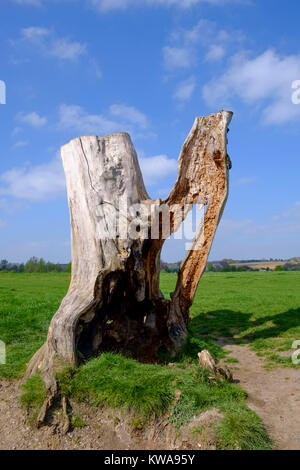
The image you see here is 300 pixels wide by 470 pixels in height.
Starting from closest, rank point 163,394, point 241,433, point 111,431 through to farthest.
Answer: point 241,433 < point 111,431 < point 163,394

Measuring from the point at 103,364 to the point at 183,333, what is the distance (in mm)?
2810

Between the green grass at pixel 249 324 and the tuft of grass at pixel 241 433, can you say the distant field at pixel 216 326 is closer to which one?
the green grass at pixel 249 324

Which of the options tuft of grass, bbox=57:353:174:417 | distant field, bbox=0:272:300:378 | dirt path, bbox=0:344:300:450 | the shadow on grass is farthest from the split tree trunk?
distant field, bbox=0:272:300:378

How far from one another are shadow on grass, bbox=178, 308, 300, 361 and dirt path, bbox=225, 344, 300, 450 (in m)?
0.98

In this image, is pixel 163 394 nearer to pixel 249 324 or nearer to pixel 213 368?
pixel 213 368

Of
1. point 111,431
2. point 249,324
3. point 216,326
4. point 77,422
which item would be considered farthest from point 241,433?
point 249,324

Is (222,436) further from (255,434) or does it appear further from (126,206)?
(126,206)

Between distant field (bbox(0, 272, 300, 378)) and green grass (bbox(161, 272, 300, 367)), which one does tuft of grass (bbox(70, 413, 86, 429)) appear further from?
green grass (bbox(161, 272, 300, 367))

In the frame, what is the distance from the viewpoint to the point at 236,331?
37.8 feet

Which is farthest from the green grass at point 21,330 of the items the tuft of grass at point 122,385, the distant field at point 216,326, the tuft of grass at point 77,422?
the tuft of grass at point 77,422

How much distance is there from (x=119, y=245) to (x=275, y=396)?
13.1 ft

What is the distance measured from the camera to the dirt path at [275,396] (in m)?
5.13

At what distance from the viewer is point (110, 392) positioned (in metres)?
5.60
